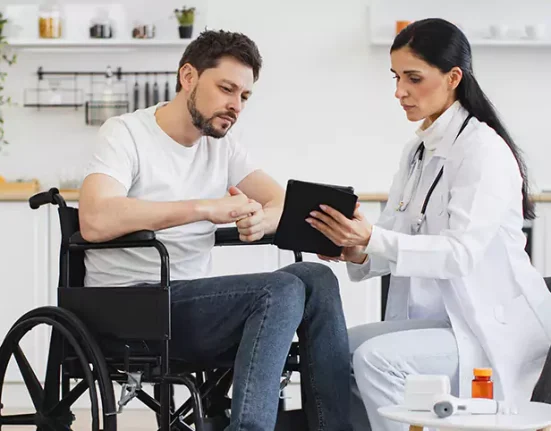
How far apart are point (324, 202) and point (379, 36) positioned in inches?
123

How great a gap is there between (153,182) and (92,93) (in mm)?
2912

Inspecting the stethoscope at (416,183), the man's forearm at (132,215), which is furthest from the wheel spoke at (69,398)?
the stethoscope at (416,183)

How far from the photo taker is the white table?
1791 mm

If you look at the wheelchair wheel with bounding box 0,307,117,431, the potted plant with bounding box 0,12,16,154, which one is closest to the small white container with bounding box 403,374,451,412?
the wheelchair wheel with bounding box 0,307,117,431

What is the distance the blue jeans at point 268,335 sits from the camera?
2174mm

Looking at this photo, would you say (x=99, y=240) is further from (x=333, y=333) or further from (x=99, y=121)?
(x=99, y=121)

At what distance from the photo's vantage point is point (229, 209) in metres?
2.36

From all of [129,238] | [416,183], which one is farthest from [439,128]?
[129,238]

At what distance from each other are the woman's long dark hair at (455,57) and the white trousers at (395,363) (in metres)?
0.44

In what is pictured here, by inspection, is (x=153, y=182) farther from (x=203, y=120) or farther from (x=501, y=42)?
(x=501, y=42)

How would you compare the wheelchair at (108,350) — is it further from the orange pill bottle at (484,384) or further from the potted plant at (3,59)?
the potted plant at (3,59)

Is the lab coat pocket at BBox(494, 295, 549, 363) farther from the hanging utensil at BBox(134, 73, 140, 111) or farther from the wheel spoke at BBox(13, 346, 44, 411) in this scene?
the hanging utensil at BBox(134, 73, 140, 111)

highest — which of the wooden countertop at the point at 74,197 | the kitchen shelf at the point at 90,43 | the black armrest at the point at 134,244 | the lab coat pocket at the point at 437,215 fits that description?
the kitchen shelf at the point at 90,43

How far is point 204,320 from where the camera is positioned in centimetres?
229
